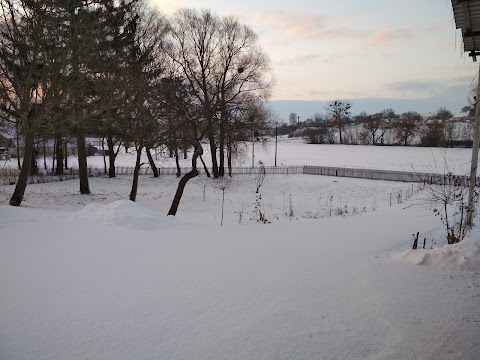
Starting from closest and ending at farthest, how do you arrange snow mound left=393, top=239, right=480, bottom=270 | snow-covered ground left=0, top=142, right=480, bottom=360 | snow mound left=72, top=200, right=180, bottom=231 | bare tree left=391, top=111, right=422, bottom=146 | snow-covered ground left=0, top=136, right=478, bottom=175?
snow-covered ground left=0, top=142, right=480, bottom=360, snow mound left=393, top=239, right=480, bottom=270, snow mound left=72, top=200, right=180, bottom=231, snow-covered ground left=0, top=136, right=478, bottom=175, bare tree left=391, top=111, right=422, bottom=146

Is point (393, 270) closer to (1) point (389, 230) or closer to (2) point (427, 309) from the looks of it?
(2) point (427, 309)

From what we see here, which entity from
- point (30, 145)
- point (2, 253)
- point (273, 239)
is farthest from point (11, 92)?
point (273, 239)

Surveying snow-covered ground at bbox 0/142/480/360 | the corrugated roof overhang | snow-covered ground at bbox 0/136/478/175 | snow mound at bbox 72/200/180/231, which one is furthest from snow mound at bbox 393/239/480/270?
snow-covered ground at bbox 0/136/478/175

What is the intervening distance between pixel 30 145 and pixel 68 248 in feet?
31.9

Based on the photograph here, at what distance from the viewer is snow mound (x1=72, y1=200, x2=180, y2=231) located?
8.01 metres

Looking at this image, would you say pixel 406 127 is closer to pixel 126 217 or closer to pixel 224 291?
pixel 126 217

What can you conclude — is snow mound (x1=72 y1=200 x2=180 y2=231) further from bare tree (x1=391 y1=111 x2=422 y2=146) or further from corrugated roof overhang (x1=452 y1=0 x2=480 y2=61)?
bare tree (x1=391 y1=111 x2=422 y2=146)

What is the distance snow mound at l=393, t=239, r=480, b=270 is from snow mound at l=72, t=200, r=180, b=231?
16.6 ft

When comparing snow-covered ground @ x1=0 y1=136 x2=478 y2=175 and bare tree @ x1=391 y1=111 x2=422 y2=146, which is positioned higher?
bare tree @ x1=391 y1=111 x2=422 y2=146

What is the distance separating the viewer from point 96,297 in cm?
410

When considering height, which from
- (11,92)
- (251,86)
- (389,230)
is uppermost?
(251,86)

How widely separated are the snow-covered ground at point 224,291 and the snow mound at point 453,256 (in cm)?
2

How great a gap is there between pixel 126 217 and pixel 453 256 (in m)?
6.30

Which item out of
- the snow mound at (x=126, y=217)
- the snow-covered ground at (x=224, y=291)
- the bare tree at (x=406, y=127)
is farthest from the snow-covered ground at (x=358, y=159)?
the snow-covered ground at (x=224, y=291)
